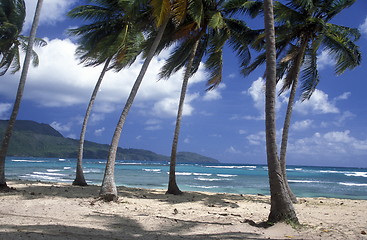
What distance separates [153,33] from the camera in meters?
13.2

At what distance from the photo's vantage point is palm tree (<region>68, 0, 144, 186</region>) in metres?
13.4

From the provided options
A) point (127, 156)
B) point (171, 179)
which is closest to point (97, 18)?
point (171, 179)

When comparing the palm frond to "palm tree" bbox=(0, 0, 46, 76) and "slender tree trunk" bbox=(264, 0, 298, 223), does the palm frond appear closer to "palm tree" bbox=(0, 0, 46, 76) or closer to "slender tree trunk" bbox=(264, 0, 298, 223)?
"slender tree trunk" bbox=(264, 0, 298, 223)

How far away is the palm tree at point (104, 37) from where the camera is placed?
44.0ft

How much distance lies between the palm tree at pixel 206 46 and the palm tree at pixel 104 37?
1939 mm

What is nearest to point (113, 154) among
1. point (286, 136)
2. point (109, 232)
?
point (109, 232)

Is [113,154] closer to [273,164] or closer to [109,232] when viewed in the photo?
[109,232]

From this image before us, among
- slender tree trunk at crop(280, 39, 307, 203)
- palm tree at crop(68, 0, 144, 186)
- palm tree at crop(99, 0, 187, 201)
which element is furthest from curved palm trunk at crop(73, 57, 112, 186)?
slender tree trunk at crop(280, 39, 307, 203)

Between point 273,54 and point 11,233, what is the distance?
20.8 ft

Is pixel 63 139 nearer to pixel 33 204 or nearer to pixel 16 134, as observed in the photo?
pixel 16 134

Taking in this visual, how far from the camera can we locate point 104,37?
14.3 meters

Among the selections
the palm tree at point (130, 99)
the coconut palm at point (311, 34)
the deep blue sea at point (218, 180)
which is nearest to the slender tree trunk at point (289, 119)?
the coconut palm at point (311, 34)

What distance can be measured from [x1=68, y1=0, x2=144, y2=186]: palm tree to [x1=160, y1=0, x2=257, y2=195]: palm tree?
194 centimetres

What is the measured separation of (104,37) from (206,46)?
471 centimetres
